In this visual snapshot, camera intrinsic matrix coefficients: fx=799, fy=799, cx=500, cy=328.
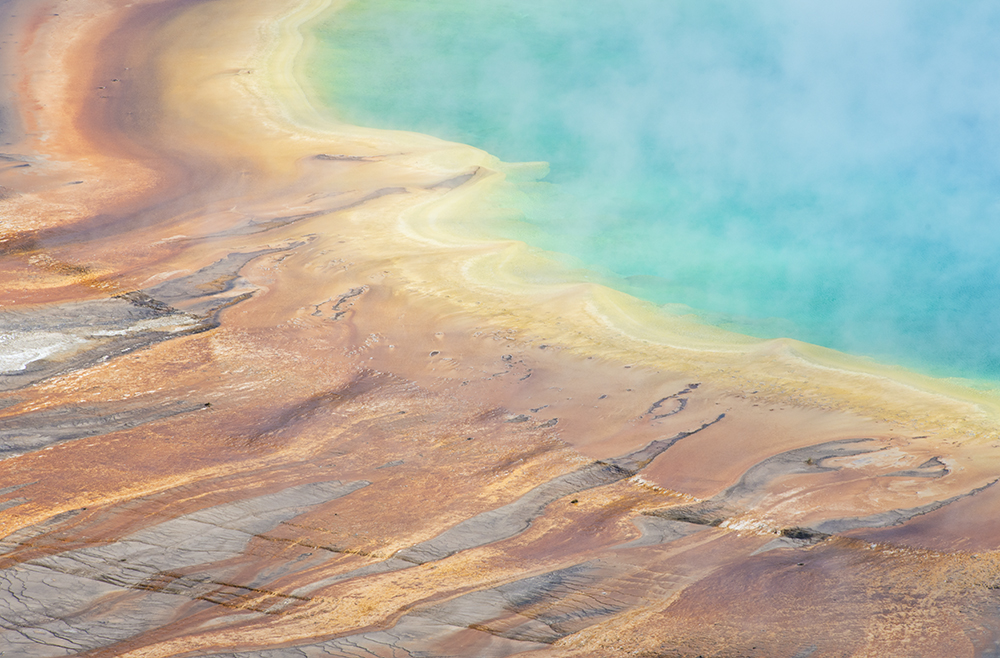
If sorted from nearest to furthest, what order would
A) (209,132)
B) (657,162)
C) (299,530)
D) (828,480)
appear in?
(299,530), (828,480), (209,132), (657,162)

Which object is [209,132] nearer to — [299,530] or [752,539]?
[299,530]

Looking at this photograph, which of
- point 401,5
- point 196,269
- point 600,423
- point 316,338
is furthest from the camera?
point 401,5

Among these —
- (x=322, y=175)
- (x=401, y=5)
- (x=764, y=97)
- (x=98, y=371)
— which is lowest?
(x=98, y=371)

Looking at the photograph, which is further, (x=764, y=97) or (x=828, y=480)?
(x=764, y=97)

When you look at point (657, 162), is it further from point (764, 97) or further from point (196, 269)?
point (196, 269)

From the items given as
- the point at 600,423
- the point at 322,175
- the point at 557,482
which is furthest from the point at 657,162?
the point at 557,482

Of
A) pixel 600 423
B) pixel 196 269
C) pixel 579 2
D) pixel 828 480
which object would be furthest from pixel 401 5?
pixel 828 480

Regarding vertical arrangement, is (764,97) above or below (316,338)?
above
